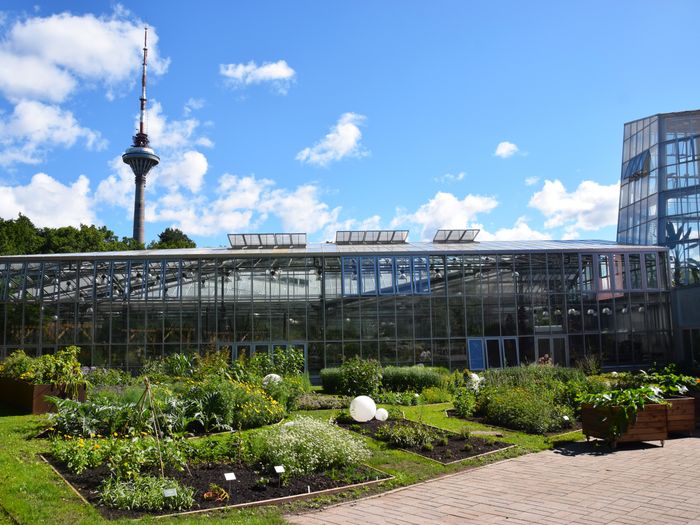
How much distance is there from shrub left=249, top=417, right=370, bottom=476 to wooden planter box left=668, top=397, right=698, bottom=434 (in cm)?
625

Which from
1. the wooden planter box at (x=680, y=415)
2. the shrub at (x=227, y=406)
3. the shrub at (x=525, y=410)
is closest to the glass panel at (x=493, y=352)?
the shrub at (x=525, y=410)

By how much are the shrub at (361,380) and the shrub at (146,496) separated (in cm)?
1049

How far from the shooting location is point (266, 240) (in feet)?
94.8

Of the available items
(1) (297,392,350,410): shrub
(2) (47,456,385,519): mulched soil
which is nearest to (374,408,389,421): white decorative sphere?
(1) (297,392,350,410): shrub

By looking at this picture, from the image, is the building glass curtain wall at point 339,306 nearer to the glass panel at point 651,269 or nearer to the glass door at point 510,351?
the glass door at point 510,351

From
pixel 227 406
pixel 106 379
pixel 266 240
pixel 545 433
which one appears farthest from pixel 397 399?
pixel 266 240

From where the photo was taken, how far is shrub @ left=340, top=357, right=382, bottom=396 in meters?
17.4

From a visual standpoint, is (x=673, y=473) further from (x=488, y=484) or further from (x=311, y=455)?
(x=311, y=455)

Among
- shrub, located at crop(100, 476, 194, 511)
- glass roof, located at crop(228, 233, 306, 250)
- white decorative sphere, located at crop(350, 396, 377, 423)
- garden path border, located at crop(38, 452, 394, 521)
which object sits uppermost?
glass roof, located at crop(228, 233, 306, 250)

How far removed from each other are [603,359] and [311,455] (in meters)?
22.1

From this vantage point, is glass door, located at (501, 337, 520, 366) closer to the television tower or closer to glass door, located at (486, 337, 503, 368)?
glass door, located at (486, 337, 503, 368)

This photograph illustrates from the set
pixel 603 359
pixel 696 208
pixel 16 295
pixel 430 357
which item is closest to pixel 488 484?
pixel 430 357

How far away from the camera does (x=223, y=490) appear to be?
7293 mm

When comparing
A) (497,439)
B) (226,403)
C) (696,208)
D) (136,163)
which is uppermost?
(136,163)
